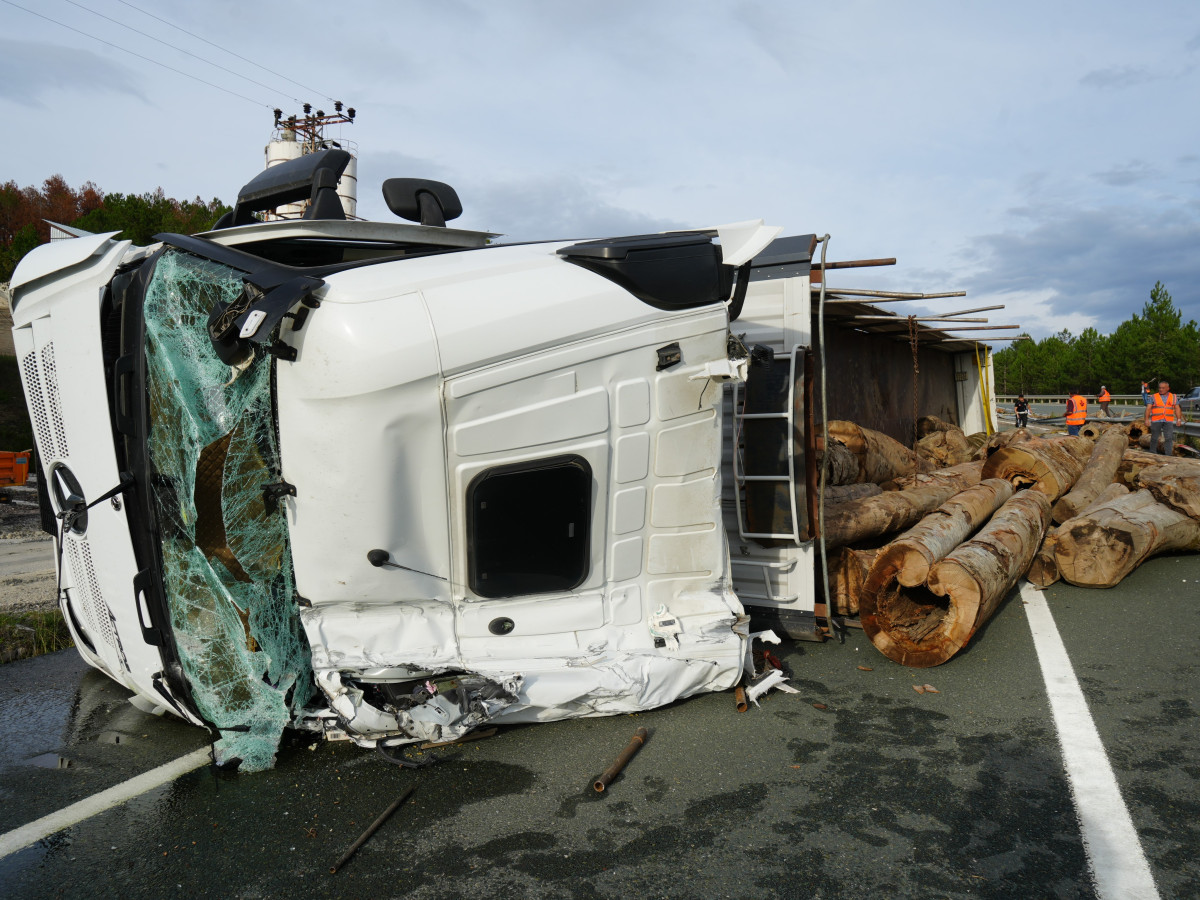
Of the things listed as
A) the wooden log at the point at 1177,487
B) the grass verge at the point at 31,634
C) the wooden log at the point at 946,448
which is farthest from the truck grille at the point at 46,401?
the wooden log at the point at 946,448

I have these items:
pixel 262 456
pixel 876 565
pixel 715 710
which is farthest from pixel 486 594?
pixel 876 565

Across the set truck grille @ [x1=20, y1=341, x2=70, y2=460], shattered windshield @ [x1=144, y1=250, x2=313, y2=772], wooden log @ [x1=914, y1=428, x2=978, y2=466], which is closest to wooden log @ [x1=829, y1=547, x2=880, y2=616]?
shattered windshield @ [x1=144, y1=250, x2=313, y2=772]

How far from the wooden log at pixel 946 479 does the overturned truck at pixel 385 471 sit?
430 cm

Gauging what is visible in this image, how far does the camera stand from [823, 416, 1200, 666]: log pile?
197 inches

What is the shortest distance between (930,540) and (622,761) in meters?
2.86

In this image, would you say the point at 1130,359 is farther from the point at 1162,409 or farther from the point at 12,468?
the point at 12,468

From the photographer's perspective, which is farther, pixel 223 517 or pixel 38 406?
pixel 38 406

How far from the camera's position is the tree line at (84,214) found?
2862cm

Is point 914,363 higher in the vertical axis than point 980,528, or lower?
higher

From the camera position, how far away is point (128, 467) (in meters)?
3.56

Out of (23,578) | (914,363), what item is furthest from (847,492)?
(23,578)

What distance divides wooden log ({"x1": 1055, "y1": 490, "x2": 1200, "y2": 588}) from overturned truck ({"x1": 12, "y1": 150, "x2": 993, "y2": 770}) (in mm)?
3845

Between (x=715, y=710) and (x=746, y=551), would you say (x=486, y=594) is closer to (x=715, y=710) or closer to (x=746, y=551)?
(x=715, y=710)

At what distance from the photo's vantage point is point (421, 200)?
5133mm
